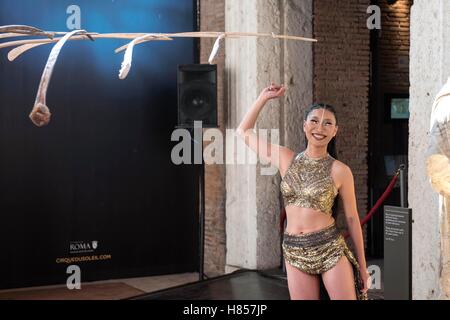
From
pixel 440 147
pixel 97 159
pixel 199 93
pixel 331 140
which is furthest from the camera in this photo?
pixel 97 159

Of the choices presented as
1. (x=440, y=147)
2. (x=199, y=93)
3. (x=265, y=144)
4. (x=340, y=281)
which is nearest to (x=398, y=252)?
(x=340, y=281)

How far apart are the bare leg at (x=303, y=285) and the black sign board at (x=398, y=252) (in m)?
0.88

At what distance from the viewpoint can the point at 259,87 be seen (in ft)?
24.5

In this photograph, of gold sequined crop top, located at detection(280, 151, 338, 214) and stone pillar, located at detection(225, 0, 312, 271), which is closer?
gold sequined crop top, located at detection(280, 151, 338, 214)

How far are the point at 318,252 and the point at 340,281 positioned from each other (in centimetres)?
19

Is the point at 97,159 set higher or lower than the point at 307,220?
higher

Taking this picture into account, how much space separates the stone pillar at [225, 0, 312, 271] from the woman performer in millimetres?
3567

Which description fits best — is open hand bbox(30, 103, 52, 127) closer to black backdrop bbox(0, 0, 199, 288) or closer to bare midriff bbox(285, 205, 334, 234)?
bare midriff bbox(285, 205, 334, 234)

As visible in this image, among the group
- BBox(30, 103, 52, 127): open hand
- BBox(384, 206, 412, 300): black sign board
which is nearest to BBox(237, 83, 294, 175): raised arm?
BBox(384, 206, 412, 300): black sign board

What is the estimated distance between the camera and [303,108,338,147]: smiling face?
3.87m

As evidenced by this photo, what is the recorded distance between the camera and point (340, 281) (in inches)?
150

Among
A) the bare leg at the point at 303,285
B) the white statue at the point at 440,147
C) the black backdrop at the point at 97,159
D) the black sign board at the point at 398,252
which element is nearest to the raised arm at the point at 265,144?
the bare leg at the point at 303,285

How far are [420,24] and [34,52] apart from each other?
396 cm

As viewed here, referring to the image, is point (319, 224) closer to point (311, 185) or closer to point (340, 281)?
point (311, 185)
